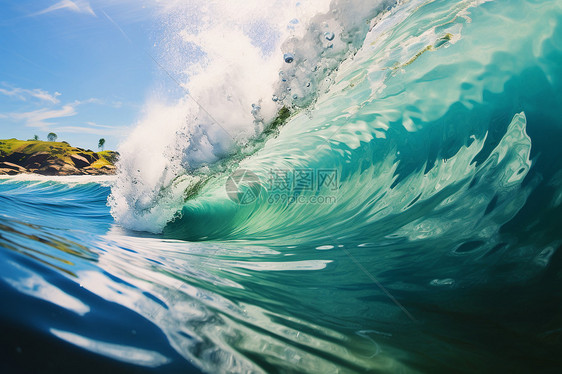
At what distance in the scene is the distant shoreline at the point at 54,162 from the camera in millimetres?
49188

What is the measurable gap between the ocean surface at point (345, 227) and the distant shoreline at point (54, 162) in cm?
4518

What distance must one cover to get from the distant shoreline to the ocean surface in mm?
45181

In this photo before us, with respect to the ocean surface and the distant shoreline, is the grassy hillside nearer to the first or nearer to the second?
the distant shoreline

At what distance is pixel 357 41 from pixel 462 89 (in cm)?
145

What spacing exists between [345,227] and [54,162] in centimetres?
6162

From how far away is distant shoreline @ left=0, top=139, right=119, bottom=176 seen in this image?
4919 cm

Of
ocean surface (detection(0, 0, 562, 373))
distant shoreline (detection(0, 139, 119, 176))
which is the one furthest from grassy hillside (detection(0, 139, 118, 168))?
ocean surface (detection(0, 0, 562, 373))

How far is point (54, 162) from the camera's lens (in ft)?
168

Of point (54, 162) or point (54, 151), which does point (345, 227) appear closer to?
point (54, 162)

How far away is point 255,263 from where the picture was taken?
2.52m

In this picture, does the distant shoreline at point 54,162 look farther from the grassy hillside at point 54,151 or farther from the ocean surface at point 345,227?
the ocean surface at point 345,227

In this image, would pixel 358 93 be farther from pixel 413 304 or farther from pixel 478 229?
pixel 413 304

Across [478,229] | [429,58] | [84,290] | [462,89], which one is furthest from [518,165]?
[84,290]

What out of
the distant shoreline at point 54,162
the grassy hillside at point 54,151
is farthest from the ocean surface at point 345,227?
the grassy hillside at point 54,151
